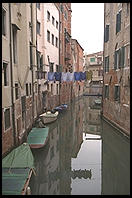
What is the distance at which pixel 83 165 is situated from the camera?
9.35 meters

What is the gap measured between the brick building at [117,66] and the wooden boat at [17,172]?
7.07m

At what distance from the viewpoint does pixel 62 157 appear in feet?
34.3

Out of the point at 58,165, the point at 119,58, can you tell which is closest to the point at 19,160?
the point at 58,165

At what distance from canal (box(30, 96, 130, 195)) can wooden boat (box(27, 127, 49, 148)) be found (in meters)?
0.53

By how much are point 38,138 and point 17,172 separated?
163 inches

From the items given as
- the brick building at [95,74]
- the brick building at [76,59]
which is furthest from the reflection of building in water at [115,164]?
the brick building at [95,74]

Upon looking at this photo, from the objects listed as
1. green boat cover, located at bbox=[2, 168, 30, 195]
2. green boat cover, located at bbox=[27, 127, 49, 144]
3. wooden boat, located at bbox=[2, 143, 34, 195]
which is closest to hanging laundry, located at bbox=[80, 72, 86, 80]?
green boat cover, located at bbox=[27, 127, 49, 144]

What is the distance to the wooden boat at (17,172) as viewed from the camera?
5495 millimetres

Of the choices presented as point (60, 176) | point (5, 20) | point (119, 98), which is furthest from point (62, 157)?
point (5, 20)

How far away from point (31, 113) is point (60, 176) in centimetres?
634

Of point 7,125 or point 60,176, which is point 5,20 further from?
point 60,176

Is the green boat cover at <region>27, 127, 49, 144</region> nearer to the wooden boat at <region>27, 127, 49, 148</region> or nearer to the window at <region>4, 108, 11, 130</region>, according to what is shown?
the wooden boat at <region>27, 127, 49, 148</region>

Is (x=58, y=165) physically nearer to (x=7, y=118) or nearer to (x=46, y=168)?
(x=46, y=168)

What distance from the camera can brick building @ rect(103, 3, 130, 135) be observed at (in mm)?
11883
